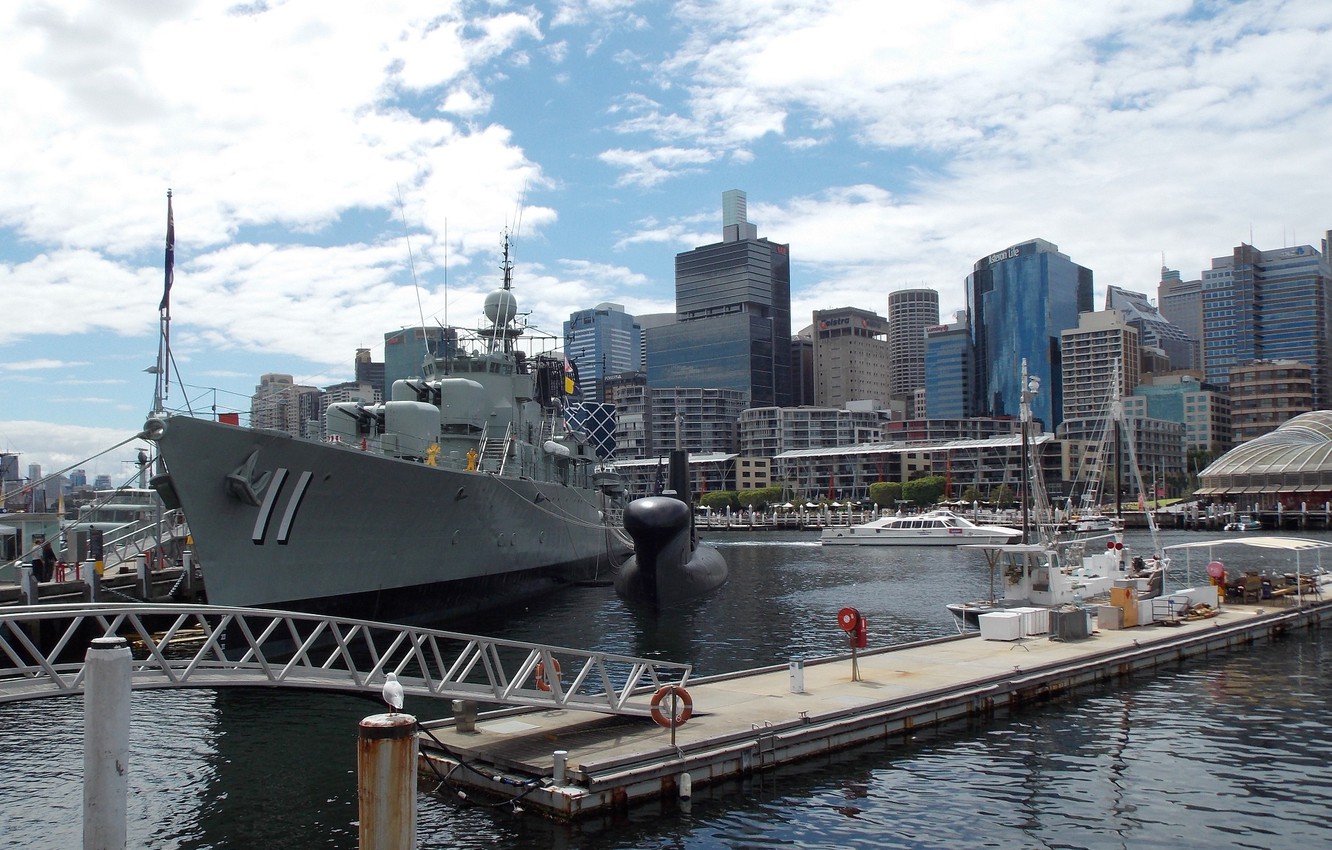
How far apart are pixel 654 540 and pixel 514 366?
450 inches

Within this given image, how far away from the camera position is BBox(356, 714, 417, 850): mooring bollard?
8.66 m

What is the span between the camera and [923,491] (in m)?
125

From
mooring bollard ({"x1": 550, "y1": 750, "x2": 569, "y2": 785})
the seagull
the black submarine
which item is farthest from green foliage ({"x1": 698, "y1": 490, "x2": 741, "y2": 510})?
the seagull

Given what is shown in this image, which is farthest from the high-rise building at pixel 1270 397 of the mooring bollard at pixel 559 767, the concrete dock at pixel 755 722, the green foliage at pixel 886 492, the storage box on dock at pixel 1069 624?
the mooring bollard at pixel 559 767

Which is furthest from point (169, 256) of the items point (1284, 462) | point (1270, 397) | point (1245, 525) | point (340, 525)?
point (1270, 397)

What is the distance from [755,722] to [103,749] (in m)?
9.59

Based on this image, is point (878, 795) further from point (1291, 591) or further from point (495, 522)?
point (1291, 591)

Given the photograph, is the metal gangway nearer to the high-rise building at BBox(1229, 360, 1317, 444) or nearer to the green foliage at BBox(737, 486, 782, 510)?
the green foliage at BBox(737, 486, 782, 510)

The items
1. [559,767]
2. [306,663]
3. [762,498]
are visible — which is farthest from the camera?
[762,498]

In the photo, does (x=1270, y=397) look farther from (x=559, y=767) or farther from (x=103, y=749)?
(x=103, y=749)

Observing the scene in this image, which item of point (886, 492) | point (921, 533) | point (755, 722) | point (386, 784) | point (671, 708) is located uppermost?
point (386, 784)

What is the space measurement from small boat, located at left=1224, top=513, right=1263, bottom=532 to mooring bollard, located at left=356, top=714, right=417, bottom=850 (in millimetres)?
95105

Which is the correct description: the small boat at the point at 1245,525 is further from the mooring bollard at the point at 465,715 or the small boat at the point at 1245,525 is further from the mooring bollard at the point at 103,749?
the mooring bollard at the point at 103,749

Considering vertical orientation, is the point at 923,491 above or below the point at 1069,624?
above
